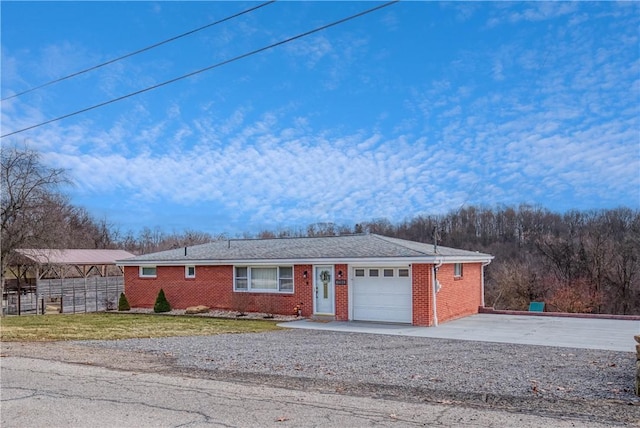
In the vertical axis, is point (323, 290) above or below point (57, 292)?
above

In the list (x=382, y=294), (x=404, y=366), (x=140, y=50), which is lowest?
(x=404, y=366)

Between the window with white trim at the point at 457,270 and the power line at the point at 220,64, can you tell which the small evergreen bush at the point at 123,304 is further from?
the window with white trim at the point at 457,270

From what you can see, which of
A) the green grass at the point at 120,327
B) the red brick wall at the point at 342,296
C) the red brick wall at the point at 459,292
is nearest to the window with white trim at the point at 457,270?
the red brick wall at the point at 459,292

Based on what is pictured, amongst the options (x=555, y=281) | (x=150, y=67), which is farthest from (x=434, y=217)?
(x=150, y=67)

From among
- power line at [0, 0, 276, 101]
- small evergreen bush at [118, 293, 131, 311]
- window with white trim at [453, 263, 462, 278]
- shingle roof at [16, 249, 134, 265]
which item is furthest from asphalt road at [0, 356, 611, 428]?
shingle roof at [16, 249, 134, 265]

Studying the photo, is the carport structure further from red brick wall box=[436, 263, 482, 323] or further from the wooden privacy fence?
red brick wall box=[436, 263, 482, 323]

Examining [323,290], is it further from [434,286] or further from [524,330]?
[524,330]

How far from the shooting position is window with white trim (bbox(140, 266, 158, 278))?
22.7m

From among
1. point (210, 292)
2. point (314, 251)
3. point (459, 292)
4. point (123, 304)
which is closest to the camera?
point (459, 292)

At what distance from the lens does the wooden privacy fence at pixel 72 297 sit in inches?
973

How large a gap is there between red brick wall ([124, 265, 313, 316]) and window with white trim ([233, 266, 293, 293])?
22 centimetres

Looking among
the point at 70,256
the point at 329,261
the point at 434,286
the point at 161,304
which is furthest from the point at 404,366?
the point at 70,256

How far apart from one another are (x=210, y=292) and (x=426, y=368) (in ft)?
44.3

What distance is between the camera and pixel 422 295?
1630 centimetres
